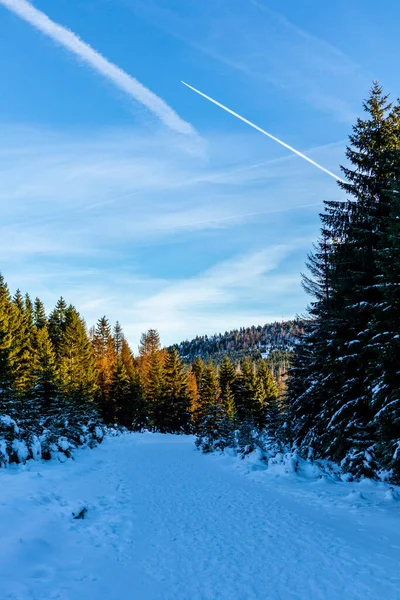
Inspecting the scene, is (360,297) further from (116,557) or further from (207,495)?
(116,557)

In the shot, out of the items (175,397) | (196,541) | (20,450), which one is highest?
(20,450)

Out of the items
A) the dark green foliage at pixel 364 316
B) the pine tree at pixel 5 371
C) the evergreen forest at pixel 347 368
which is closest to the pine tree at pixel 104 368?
the pine tree at pixel 5 371

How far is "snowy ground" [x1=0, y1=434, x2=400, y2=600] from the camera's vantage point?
5.02 meters

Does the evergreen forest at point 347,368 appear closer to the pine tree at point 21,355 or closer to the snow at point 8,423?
the snow at point 8,423

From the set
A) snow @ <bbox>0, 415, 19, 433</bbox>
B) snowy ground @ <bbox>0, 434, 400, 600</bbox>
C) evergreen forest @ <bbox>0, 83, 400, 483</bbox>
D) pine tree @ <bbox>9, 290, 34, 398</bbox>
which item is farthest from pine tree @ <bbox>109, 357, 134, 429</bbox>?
snowy ground @ <bbox>0, 434, 400, 600</bbox>

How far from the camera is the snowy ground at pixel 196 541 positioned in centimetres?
502

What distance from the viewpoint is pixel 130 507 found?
9.40 m

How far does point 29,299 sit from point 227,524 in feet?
176

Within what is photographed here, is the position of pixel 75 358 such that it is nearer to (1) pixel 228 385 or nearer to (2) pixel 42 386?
(2) pixel 42 386

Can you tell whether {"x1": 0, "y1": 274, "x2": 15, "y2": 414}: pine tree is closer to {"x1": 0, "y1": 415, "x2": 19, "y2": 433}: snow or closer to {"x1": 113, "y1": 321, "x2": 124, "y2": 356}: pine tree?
{"x1": 0, "y1": 415, "x2": 19, "y2": 433}: snow

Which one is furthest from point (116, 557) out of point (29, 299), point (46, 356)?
point (29, 299)

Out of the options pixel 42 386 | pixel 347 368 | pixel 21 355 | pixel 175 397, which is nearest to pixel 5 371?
pixel 42 386

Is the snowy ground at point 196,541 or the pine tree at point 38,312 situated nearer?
the snowy ground at point 196,541

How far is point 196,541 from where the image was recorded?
691 centimetres
